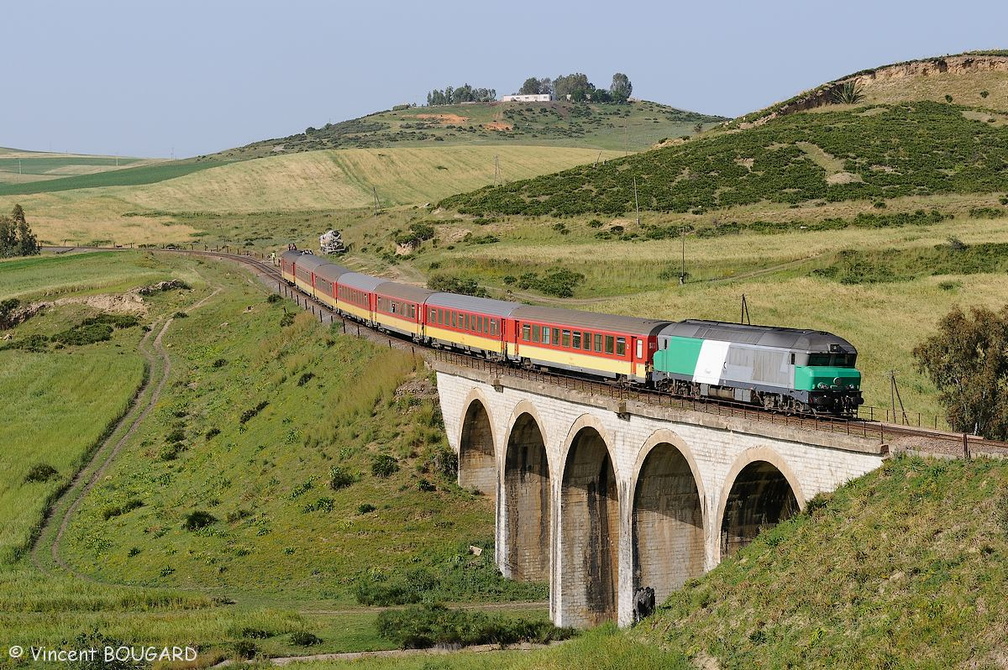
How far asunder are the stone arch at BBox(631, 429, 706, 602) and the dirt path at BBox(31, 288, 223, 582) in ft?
82.8

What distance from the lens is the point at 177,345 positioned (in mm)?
93938

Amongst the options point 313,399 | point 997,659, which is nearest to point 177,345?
point 313,399

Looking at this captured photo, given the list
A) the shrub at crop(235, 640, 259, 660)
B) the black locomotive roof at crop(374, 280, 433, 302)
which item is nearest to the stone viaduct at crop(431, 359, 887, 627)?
the black locomotive roof at crop(374, 280, 433, 302)

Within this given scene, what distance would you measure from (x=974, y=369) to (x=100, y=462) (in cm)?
4959

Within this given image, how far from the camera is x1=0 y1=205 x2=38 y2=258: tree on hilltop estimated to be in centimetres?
14288

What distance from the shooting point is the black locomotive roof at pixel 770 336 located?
117 ft

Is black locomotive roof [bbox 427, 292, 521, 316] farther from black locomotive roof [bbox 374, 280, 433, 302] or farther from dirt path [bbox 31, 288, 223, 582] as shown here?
dirt path [bbox 31, 288, 223, 582]

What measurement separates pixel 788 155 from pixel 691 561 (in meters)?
87.2

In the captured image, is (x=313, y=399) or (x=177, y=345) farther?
(x=177, y=345)

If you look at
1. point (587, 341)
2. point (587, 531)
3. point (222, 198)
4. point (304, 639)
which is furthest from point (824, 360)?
point (222, 198)

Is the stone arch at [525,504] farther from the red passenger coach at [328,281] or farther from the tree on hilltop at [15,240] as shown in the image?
the tree on hilltop at [15,240]

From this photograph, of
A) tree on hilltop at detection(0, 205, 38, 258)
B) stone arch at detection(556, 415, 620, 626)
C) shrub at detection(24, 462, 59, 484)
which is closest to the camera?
stone arch at detection(556, 415, 620, 626)

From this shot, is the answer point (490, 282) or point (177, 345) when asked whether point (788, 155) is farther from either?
point (177, 345)

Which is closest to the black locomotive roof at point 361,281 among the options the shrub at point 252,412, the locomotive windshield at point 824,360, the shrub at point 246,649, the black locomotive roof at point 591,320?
→ the shrub at point 252,412
